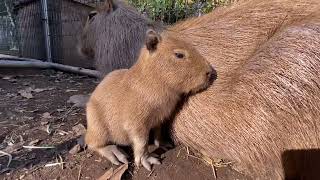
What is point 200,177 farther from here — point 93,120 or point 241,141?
point 93,120

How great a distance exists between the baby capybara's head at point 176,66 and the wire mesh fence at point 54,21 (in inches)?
133

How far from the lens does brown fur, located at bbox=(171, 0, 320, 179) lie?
2205 millimetres

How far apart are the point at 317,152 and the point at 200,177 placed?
615 mm

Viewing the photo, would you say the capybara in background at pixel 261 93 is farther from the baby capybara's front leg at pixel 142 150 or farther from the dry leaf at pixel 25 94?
the dry leaf at pixel 25 94

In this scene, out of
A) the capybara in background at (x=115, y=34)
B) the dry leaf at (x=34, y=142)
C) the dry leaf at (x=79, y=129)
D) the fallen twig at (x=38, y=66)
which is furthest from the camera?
the fallen twig at (x=38, y=66)

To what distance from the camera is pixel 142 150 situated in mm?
2410

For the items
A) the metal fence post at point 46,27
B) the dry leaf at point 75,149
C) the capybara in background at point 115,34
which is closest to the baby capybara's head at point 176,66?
the dry leaf at point 75,149

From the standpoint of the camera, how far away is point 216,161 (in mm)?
2473

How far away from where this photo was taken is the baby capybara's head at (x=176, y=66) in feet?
7.71

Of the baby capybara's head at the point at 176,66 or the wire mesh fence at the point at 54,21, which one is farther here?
the wire mesh fence at the point at 54,21

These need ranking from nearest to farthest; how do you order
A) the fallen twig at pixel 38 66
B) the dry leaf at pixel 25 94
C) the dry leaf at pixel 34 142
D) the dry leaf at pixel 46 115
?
1. the dry leaf at pixel 34 142
2. the dry leaf at pixel 46 115
3. the dry leaf at pixel 25 94
4. the fallen twig at pixel 38 66

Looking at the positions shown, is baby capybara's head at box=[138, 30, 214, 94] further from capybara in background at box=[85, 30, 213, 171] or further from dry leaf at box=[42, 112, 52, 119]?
dry leaf at box=[42, 112, 52, 119]

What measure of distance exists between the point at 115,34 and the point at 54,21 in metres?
3.06

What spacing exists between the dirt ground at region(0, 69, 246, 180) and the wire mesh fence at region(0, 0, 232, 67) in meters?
2.28
